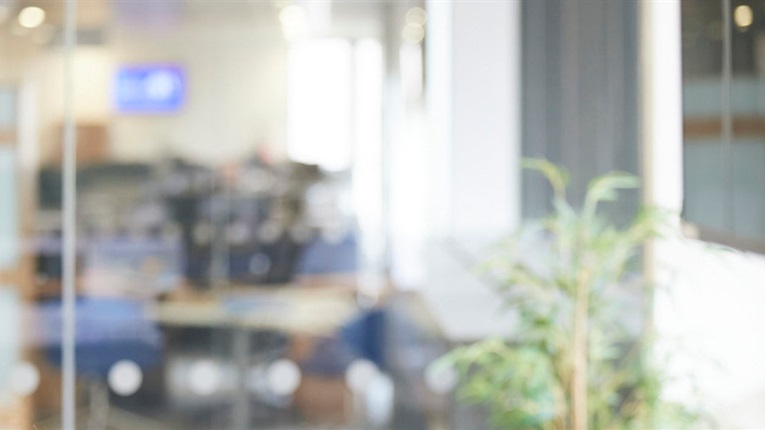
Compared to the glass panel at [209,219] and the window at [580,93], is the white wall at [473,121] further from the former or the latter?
the glass panel at [209,219]

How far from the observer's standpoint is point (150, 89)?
4371mm

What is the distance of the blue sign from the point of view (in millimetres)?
4262

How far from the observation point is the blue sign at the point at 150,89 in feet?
14.0

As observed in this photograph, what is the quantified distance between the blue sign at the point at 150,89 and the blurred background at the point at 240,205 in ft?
0.04

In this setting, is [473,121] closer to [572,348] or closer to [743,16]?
[572,348]

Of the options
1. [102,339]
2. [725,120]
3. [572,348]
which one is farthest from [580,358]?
[102,339]

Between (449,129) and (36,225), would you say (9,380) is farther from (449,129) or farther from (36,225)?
(449,129)

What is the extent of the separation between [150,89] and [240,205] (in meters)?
0.56

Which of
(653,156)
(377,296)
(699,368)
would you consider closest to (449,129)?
(377,296)

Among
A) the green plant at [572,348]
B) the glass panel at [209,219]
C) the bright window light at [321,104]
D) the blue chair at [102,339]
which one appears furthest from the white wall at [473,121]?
the green plant at [572,348]

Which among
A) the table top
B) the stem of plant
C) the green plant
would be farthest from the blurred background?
the stem of plant

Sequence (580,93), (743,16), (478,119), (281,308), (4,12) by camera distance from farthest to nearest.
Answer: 1. (478,119)
2. (281,308)
3. (580,93)
4. (4,12)
5. (743,16)

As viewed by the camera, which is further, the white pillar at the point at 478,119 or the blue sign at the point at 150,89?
the white pillar at the point at 478,119

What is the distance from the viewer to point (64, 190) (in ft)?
13.8
